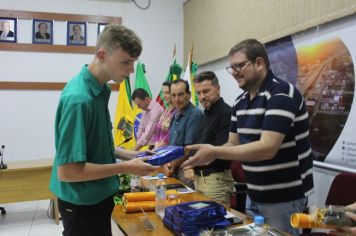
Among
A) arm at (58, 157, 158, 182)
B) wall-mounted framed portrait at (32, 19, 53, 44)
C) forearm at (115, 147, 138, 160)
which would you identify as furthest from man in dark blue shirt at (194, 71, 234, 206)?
wall-mounted framed portrait at (32, 19, 53, 44)

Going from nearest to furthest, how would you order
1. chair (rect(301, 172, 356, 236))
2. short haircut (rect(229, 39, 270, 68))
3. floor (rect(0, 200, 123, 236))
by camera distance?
1. short haircut (rect(229, 39, 270, 68))
2. chair (rect(301, 172, 356, 236))
3. floor (rect(0, 200, 123, 236))

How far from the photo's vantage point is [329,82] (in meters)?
2.59

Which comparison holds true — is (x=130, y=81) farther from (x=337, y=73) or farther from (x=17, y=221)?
(x=337, y=73)

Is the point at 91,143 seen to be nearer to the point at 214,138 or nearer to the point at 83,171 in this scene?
the point at 83,171

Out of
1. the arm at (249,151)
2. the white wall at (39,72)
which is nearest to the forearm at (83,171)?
the arm at (249,151)

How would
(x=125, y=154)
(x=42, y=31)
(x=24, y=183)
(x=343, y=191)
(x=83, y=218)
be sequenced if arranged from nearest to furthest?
(x=83, y=218), (x=125, y=154), (x=343, y=191), (x=24, y=183), (x=42, y=31)

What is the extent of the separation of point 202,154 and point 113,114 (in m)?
4.29

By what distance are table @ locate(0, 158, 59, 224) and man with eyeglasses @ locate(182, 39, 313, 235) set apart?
2751 mm

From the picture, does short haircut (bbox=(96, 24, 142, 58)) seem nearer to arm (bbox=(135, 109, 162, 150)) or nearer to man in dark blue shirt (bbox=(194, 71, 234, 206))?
man in dark blue shirt (bbox=(194, 71, 234, 206))

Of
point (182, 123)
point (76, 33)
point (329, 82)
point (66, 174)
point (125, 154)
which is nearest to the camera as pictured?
point (66, 174)

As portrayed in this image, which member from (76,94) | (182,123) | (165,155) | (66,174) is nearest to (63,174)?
(66,174)

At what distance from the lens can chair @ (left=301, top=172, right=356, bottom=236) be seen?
83.7 inches

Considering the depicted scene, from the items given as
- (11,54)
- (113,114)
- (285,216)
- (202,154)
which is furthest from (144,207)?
(11,54)

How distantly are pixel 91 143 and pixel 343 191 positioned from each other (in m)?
1.68
